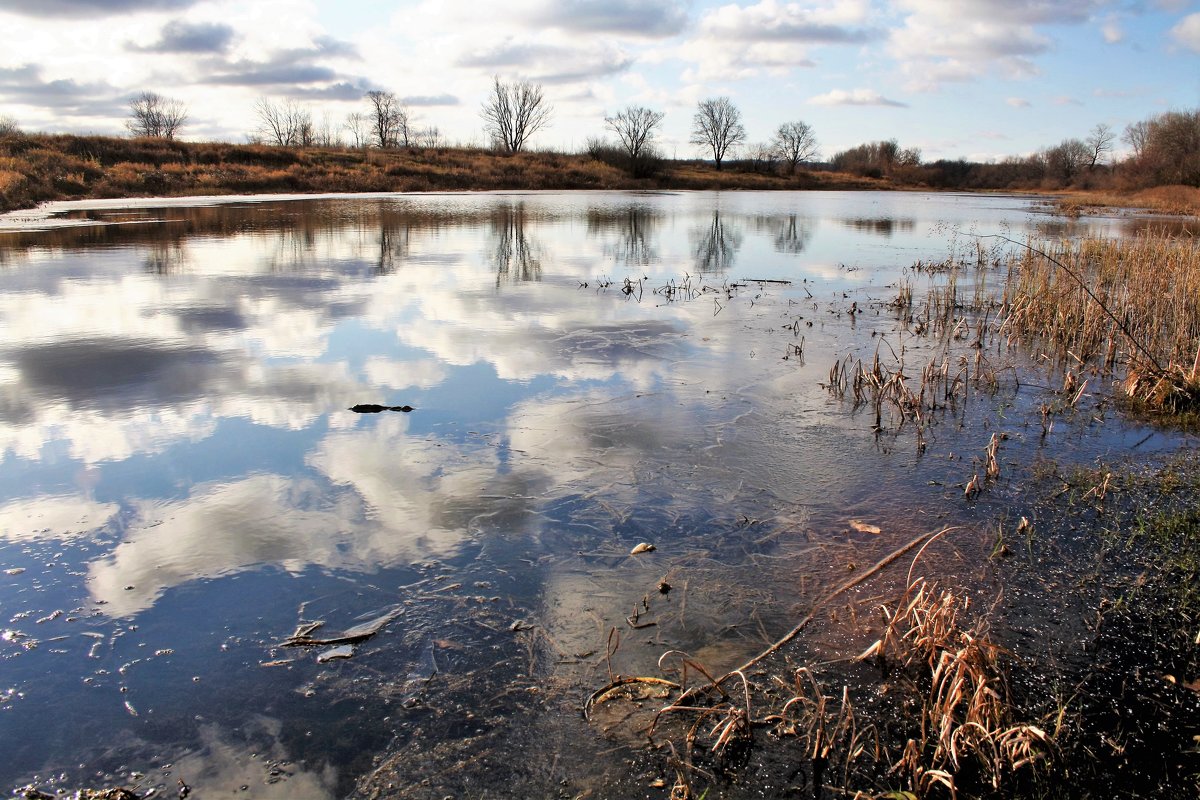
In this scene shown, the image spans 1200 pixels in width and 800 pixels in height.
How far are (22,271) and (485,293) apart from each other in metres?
7.74

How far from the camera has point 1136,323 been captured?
8266mm

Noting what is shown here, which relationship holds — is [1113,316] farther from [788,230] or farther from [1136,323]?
[788,230]

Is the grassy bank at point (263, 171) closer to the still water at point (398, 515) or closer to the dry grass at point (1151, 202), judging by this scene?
the still water at point (398, 515)

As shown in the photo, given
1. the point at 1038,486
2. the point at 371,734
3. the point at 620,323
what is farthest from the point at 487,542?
the point at 620,323

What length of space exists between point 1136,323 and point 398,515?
8213 mm

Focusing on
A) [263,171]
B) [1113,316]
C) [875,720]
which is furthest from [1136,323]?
[263,171]

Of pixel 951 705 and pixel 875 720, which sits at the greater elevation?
pixel 951 705

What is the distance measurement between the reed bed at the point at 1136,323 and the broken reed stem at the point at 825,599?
3.57 meters

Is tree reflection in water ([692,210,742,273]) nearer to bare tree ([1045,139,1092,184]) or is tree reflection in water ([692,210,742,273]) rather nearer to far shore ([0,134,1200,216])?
far shore ([0,134,1200,216])

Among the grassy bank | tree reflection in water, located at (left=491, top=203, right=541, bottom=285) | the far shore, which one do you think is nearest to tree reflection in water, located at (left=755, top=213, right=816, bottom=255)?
tree reflection in water, located at (left=491, top=203, right=541, bottom=285)

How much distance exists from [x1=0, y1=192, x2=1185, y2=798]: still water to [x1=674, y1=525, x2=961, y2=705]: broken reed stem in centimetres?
8

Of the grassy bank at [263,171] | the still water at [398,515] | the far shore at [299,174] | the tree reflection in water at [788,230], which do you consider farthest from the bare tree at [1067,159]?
the still water at [398,515]

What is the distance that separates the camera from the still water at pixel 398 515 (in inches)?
107

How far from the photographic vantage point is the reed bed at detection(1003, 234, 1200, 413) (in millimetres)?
6375
